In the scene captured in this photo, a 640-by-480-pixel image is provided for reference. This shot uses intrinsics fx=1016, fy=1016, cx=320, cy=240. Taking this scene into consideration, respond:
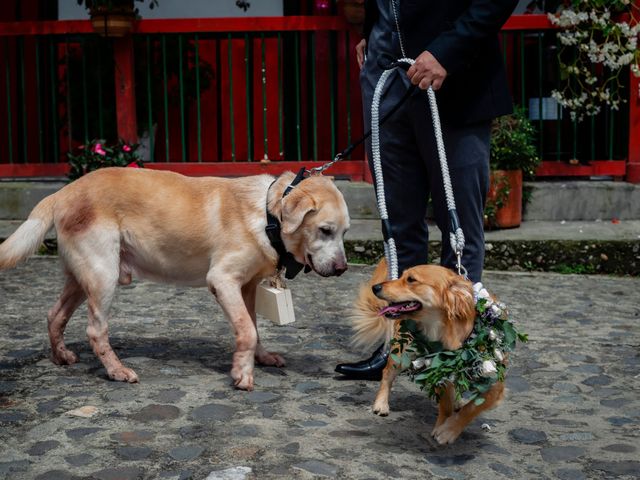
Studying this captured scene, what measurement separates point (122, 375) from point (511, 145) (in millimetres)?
4287

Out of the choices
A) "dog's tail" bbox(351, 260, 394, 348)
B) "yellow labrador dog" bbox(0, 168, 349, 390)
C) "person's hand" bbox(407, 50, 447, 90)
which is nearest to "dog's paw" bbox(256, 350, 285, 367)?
"yellow labrador dog" bbox(0, 168, 349, 390)

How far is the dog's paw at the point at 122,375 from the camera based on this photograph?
428cm

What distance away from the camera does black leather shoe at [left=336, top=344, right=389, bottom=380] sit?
4379 mm

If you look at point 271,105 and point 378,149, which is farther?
point 271,105

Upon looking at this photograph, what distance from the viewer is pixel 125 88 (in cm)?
848

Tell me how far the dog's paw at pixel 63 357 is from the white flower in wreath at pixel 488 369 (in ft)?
6.85

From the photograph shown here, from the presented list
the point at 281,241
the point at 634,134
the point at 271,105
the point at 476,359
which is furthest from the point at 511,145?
the point at 476,359

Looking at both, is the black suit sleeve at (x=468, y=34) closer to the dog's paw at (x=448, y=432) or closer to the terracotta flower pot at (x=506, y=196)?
the dog's paw at (x=448, y=432)

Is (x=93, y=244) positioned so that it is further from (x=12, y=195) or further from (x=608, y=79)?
(x=608, y=79)

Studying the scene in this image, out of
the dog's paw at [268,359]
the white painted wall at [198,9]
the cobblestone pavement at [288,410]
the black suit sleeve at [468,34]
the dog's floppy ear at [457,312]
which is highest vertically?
the white painted wall at [198,9]

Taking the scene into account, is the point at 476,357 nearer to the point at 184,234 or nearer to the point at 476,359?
the point at 476,359

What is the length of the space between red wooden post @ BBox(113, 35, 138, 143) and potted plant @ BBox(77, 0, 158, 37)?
0.66 feet

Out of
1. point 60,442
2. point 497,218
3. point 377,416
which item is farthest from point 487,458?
point 497,218

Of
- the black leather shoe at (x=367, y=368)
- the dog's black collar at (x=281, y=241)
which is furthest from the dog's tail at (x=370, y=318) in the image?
the dog's black collar at (x=281, y=241)
